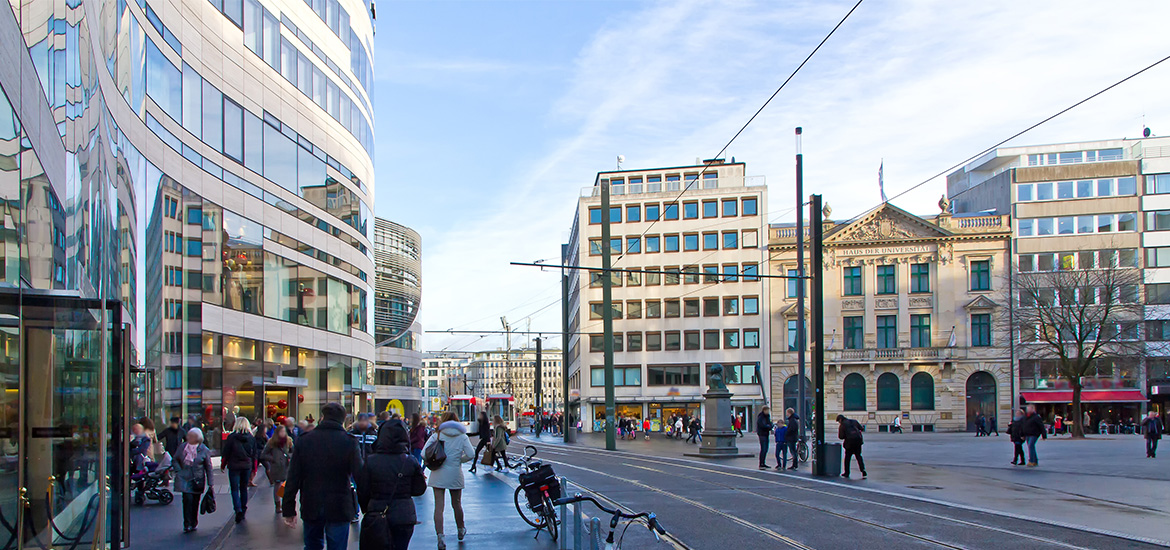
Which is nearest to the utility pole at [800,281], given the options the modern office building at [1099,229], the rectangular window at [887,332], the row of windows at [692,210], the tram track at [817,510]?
the tram track at [817,510]

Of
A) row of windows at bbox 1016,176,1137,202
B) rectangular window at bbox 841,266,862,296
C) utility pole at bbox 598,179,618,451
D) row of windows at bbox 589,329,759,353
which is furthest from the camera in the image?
row of windows at bbox 589,329,759,353

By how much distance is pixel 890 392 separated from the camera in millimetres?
73125

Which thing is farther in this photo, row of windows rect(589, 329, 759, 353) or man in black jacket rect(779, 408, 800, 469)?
row of windows rect(589, 329, 759, 353)

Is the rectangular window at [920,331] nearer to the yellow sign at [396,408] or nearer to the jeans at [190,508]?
the yellow sign at [396,408]

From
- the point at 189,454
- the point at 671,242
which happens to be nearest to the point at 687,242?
the point at 671,242

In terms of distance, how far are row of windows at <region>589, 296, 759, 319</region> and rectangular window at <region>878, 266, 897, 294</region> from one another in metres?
9.39

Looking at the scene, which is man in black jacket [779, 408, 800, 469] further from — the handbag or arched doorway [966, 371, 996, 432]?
arched doorway [966, 371, 996, 432]

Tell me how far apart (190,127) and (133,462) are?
11.4 meters

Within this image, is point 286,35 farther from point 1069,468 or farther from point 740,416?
point 740,416

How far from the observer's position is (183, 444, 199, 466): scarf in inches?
558

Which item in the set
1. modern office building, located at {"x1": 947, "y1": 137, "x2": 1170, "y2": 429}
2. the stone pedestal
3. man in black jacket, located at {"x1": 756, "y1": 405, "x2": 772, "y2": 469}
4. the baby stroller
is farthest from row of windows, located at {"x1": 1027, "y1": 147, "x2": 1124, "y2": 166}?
the baby stroller

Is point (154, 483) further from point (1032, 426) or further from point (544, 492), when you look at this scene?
point (1032, 426)

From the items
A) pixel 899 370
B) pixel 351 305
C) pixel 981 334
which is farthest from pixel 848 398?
pixel 351 305

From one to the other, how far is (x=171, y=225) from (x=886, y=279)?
59.8 metres
